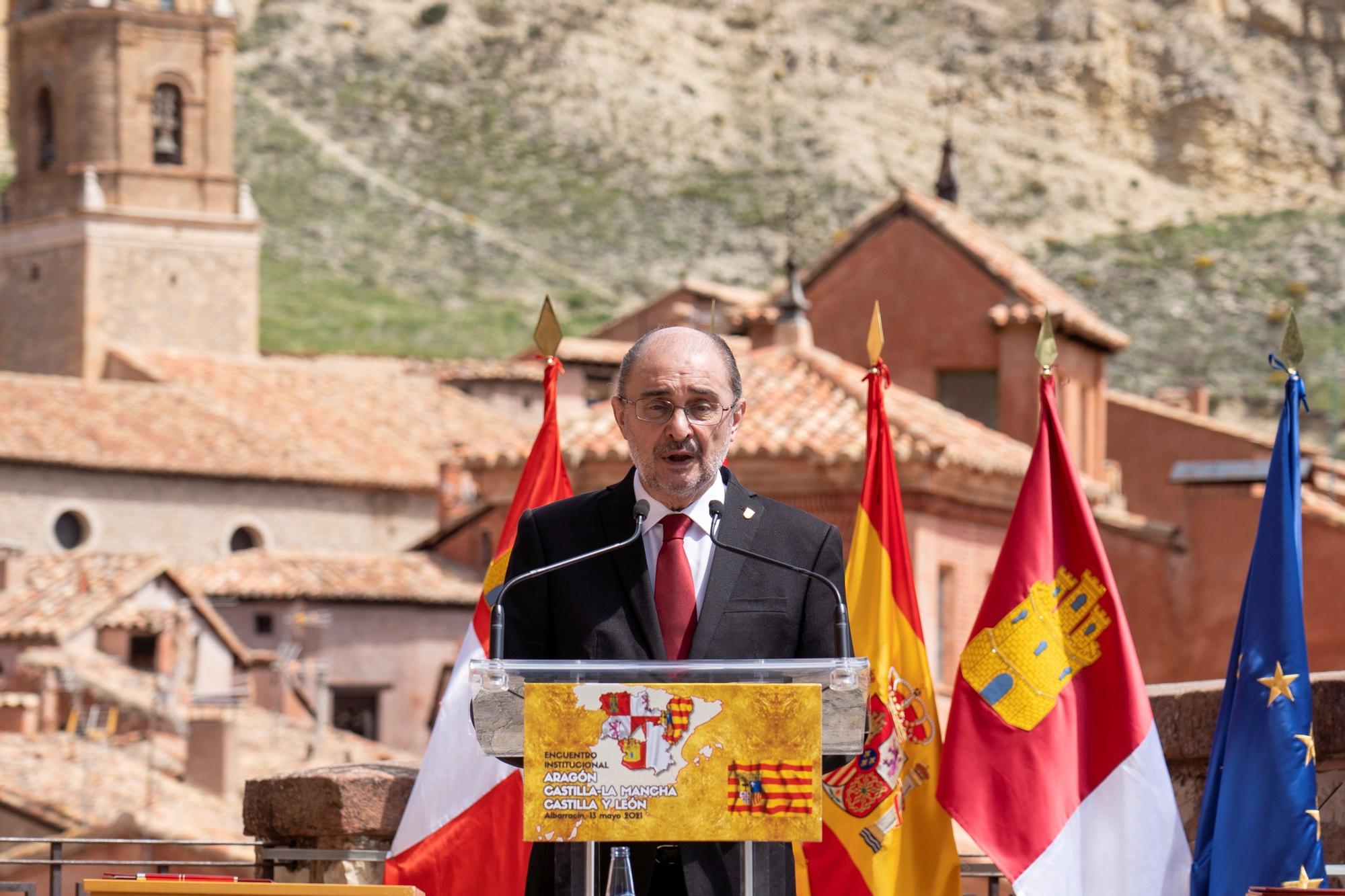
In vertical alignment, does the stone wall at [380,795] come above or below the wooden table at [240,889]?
above

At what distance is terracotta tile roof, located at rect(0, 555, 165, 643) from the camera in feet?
101

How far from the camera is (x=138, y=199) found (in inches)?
2274

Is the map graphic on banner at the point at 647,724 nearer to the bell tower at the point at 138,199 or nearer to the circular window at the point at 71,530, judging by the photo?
the circular window at the point at 71,530

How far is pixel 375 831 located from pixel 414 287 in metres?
72.4

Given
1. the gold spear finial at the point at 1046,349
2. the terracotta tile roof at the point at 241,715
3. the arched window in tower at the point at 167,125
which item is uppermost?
the arched window in tower at the point at 167,125

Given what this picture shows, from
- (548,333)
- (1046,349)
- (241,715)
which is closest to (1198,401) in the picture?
(241,715)

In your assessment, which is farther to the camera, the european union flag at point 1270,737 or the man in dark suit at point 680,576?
the european union flag at point 1270,737

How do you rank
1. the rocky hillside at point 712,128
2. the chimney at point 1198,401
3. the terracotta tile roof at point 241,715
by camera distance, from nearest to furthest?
the terracotta tile roof at point 241,715 < the chimney at point 1198,401 < the rocky hillside at point 712,128

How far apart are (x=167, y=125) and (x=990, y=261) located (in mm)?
37858

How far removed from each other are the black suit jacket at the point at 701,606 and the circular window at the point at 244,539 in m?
38.9

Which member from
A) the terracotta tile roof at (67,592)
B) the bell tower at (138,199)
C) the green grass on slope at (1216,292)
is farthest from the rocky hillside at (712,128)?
the terracotta tile roof at (67,592)

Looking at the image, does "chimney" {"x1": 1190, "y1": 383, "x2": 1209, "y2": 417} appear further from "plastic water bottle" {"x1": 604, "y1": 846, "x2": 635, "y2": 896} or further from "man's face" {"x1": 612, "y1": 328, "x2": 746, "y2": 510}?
"plastic water bottle" {"x1": 604, "y1": 846, "x2": 635, "y2": 896}

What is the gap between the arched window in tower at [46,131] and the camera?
196 ft

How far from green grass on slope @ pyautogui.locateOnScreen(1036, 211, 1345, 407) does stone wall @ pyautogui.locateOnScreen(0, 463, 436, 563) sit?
19.8 metres
